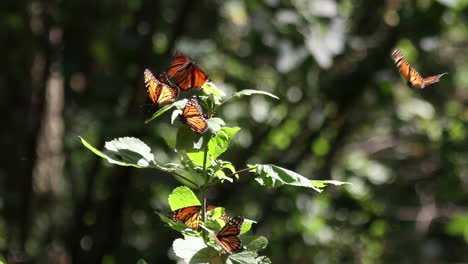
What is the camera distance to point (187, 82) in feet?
3.33

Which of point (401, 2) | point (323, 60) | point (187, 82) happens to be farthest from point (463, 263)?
point (187, 82)

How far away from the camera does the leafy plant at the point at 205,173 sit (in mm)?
886

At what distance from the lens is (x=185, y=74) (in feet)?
3.34

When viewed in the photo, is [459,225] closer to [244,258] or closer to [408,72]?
[408,72]

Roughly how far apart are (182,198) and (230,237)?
129 mm

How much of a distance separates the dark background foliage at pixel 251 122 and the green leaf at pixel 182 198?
1511 millimetres

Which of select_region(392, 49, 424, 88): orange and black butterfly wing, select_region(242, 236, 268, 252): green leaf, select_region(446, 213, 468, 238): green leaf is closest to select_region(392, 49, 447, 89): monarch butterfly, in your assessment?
select_region(392, 49, 424, 88): orange and black butterfly wing

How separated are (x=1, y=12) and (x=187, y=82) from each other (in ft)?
8.05

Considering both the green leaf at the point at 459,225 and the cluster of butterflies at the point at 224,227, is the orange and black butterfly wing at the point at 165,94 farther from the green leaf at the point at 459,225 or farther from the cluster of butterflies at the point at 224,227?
the green leaf at the point at 459,225

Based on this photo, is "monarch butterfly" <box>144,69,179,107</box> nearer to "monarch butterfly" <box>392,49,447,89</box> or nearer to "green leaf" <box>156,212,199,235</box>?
"green leaf" <box>156,212,199,235</box>

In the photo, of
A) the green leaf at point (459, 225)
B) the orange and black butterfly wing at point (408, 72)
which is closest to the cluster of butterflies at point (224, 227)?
the orange and black butterfly wing at point (408, 72)

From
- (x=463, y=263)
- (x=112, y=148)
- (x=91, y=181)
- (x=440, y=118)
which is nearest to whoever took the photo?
(x=112, y=148)

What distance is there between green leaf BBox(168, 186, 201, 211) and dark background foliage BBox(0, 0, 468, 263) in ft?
4.96

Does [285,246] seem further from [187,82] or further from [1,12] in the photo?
[187,82]
